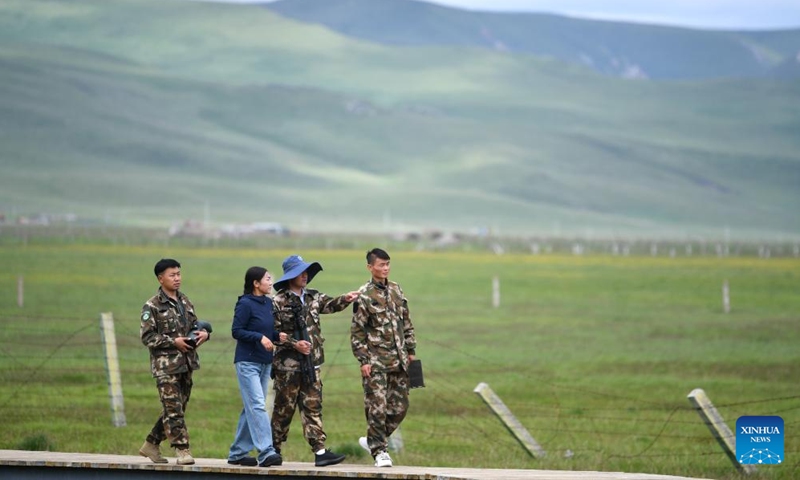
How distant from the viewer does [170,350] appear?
13867 millimetres

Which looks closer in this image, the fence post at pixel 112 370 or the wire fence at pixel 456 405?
the wire fence at pixel 456 405

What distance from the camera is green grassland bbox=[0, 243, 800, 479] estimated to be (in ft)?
62.4

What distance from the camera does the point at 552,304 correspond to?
4797cm

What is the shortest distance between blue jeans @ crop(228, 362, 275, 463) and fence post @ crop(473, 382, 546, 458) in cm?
321

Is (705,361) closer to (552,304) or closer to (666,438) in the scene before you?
(666,438)

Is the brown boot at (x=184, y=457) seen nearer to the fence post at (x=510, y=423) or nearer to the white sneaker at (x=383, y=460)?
the white sneaker at (x=383, y=460)

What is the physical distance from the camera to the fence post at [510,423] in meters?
16.8

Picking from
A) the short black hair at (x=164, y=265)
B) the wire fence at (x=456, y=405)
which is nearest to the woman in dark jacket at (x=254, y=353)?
the short black hair at (x=164, y=265)

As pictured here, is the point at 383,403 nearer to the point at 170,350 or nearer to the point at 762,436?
the point at 170,350

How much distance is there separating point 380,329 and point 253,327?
1.06 metres

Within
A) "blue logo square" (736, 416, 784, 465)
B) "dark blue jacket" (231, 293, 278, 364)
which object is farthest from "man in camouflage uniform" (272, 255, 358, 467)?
"blue logo square" (736, 416, 784, 465)

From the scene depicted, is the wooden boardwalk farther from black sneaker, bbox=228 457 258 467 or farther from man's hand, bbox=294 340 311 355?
man's hand, bbox=294 340 311 355

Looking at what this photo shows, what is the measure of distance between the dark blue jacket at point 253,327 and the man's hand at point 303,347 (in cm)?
24

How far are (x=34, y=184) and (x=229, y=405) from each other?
520 ft
